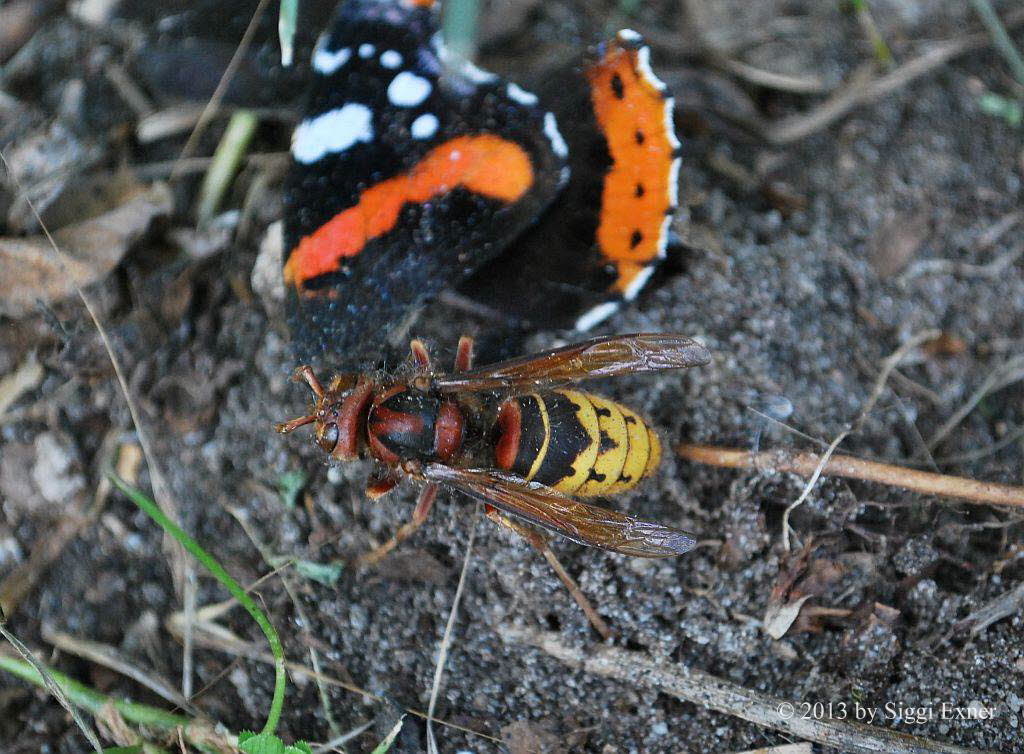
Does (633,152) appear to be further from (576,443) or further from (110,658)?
(110,658)

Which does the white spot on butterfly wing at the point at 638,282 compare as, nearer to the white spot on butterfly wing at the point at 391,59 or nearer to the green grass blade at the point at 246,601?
the white spot on butterfly wing at the point at 391,59

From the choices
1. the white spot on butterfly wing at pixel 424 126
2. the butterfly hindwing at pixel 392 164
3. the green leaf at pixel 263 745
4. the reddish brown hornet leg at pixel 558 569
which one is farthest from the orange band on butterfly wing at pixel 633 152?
the green leaf at pixel 263 745

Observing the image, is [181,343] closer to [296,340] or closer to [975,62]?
[296,340]

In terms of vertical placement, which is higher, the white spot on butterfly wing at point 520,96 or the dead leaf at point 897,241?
the white spot on butterfly wing at point 520,96

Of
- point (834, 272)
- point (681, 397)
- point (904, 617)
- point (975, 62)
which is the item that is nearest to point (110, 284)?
point (681, 397)

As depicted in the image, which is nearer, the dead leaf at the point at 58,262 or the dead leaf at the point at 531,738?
the dead leaf at the point at 531,738

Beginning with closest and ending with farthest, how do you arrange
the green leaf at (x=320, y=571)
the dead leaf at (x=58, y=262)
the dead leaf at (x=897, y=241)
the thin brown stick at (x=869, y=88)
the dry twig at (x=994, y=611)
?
the dry twig at (x=994, y=611)
the green leaf at (x=320, y=571)
the dead leaf at (x=58, y=262)
the dead leaf at (x=897, y=241)
the thin brown stick at (x=869, y=88)

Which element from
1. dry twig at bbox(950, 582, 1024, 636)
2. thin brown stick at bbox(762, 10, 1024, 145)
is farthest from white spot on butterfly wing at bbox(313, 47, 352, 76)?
dry twig at bbox(950, 582, 1024, 636)
